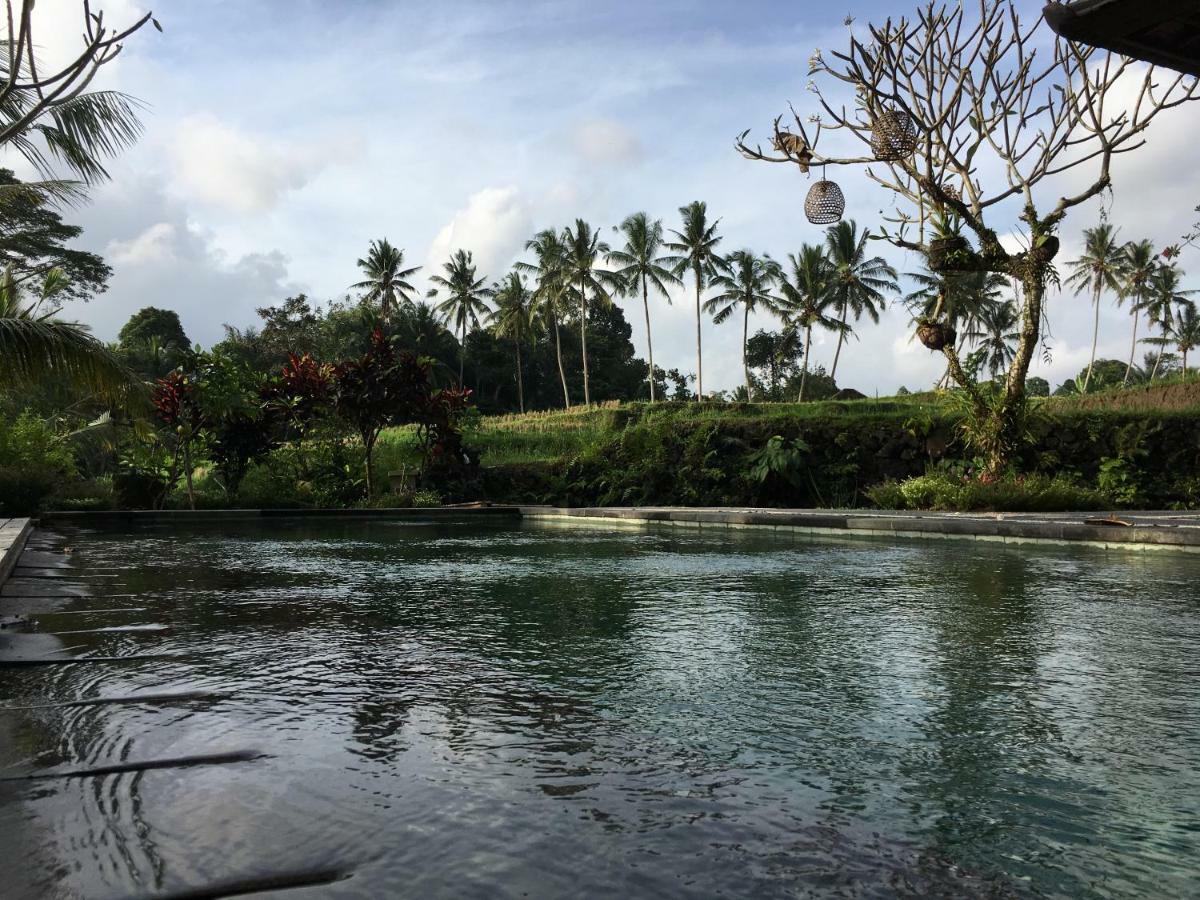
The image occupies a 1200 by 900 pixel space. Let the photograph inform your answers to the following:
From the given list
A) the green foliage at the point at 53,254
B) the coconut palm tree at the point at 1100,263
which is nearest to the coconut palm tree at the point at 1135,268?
the coconut palm tree at the point at 1100,263

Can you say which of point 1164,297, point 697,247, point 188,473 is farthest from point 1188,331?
point 188,473

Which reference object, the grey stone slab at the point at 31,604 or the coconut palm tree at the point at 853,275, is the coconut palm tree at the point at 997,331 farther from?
the grey stone slab at the point at 31,604

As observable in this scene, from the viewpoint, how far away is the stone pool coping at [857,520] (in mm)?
9422

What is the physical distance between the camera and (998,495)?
1357cm

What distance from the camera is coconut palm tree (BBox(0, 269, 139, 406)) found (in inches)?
383

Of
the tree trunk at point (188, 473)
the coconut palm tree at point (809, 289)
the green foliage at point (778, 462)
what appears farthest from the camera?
the coconut palm tree at point (809, 289)

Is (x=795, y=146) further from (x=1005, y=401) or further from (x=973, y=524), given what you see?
(x=1005, y=401)

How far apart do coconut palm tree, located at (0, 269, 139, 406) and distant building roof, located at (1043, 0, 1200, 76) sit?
34.7 feet

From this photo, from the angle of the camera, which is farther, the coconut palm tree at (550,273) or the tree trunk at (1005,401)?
the coconut palm tree at (550,273)

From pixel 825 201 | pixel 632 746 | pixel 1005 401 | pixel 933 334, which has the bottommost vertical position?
pixel 632 746

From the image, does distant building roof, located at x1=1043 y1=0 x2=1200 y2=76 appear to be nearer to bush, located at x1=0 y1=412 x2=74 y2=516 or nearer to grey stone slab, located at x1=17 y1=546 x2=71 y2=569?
grey stone slab, located at x1=17 y1=546 x2=71 y2=569

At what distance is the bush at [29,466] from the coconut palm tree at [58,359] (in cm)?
371

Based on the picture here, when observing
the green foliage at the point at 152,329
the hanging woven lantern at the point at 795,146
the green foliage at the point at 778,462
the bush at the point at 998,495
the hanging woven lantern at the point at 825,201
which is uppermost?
the green foliage at the point at 152,329

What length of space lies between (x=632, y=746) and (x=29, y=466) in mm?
15186
